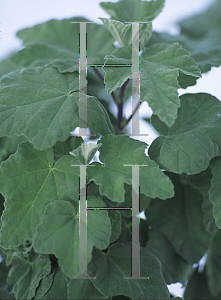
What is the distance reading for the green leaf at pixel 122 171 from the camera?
1.32 feet

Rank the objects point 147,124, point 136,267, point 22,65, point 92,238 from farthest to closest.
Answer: point 147,124
point 22,65
point 136,267
point 92,238

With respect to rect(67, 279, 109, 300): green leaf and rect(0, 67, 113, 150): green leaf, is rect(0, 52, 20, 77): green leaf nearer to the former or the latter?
rect(0, 67, 113, 150): green leaf

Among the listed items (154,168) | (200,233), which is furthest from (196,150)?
(200,233)

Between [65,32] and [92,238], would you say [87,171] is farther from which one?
[65,32]

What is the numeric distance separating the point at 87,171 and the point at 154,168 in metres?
0.10

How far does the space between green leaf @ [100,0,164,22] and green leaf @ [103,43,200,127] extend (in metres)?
0.19

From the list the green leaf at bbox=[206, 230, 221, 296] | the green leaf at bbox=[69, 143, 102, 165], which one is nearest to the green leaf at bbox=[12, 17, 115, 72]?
the green leaf at bbox=[69, 143, 102, 165]

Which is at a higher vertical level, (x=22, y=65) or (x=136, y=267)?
(x=22, y=65)

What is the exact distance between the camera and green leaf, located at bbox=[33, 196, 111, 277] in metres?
0.39

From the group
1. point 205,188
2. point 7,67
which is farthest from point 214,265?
point 7,67

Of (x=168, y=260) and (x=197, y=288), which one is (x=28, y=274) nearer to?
(x=168, y=260)

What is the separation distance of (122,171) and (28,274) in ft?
1.02

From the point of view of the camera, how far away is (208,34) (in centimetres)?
77

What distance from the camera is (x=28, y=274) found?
1.93 ft
